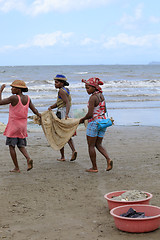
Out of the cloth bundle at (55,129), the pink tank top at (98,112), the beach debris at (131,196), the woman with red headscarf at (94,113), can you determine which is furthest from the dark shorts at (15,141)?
the beach debris at (131,196)

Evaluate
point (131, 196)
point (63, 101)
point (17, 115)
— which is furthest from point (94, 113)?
→ point (131, 196)

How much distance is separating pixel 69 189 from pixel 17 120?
1.53m

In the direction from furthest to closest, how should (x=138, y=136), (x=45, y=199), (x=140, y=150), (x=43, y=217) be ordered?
(x=138, y=136)
(x=140, y=150)
(x=45, y=199)
(x=43, y=217)

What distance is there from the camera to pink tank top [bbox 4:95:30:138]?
617 cm

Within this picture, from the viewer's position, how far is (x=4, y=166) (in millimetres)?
6793

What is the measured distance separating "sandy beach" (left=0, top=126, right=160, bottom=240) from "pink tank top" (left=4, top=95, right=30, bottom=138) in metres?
0.68

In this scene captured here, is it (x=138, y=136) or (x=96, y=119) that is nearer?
(x=96, y=119)

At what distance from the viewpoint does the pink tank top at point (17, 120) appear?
20.2 feet

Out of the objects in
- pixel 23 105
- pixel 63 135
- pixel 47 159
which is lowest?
pixel 47 159

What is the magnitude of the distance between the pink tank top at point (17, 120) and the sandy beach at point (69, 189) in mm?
681

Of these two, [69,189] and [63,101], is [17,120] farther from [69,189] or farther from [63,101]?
[69,189]

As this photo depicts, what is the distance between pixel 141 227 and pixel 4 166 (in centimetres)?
361

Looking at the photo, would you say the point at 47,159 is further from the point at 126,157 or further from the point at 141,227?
the point at 141,227

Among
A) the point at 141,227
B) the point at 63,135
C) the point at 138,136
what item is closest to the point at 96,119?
the point at 63,135
